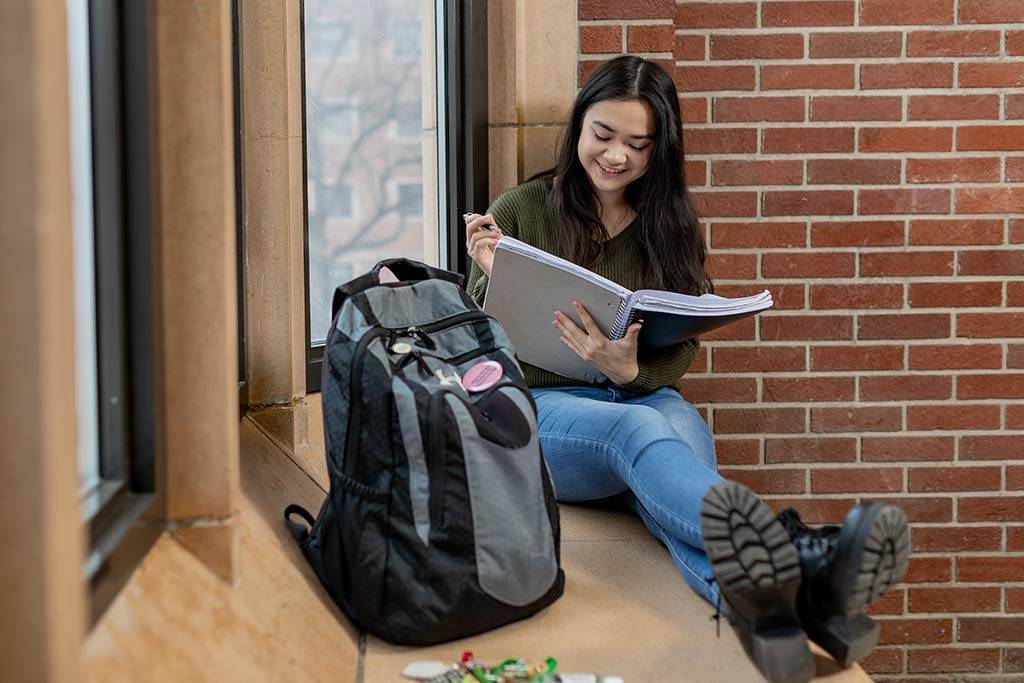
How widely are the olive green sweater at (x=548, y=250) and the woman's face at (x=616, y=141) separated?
13cm

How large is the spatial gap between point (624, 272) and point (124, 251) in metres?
1.32

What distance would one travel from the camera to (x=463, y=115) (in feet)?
9.30

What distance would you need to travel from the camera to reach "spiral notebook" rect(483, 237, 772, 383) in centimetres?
206

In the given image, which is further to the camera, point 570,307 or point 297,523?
point 570,307

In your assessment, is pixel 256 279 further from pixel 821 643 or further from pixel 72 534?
pixel 72 534

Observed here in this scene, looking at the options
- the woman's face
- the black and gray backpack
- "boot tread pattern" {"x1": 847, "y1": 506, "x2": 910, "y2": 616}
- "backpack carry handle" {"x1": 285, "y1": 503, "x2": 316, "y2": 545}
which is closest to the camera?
"boot tread pattern" {"x1": 847, "y1": 506, "x2": 910, "y2": 616}

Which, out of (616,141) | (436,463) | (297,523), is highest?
(616,141)

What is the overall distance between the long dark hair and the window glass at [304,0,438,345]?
38 cm

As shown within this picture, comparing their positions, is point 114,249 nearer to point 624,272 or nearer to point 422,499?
point 422,499

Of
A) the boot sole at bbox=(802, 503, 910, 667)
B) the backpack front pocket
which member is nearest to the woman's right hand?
the backpack front pocket

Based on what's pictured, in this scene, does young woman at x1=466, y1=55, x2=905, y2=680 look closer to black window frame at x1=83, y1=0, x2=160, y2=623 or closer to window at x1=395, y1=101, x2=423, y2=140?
window at x1=395, y1=101, x2=423, y2=140

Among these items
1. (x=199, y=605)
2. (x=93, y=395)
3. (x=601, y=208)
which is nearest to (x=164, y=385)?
(x=93, y=395)

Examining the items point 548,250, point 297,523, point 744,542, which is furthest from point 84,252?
point 548,250

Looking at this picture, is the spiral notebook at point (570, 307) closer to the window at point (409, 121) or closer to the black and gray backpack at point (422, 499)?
the black and gray backpack at point (422, 499)
